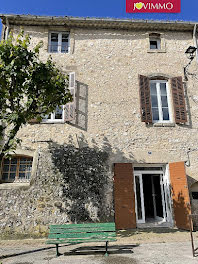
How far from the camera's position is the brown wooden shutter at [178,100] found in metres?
7.46

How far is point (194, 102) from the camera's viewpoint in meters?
7.80

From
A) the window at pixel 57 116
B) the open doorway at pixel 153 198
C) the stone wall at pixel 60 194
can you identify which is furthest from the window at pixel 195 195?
the window at pixel 57 116

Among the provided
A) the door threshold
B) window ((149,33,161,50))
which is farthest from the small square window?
the door threshold

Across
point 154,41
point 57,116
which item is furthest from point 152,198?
point 154,41

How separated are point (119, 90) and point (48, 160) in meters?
3.58

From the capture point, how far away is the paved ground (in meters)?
3.95

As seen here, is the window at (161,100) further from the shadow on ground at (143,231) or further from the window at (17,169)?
the window at (17,169)

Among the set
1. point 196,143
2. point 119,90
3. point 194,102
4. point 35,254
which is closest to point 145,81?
point 119,90

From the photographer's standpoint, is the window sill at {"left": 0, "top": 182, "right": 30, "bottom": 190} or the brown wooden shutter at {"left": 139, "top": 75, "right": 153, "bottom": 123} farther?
the brown wooden shutter at {"left": 139, "top": 75, "right": 153, "bottom": 123}

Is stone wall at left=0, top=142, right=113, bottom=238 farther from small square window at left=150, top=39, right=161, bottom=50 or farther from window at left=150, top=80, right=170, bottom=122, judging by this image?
small square window at left=150, top=39, right=161, bottom=50

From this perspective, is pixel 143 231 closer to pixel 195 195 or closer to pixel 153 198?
pixel 153 198

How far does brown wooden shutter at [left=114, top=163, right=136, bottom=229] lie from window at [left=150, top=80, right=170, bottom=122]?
2.27 meters

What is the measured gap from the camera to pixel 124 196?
6.54m

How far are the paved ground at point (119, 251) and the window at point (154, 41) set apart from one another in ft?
22.9
